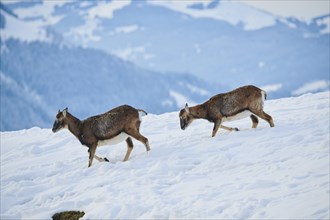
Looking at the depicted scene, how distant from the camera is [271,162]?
52.7ft

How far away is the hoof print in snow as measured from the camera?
50.5 ft

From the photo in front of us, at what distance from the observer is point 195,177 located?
53.3ft

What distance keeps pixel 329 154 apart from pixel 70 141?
14144mm

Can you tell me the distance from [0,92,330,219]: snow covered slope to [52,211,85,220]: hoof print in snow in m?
0.23

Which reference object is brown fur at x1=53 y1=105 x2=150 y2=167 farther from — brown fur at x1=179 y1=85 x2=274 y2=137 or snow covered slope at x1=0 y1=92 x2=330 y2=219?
brown fur at x1=179 y1=85 x2=274 y2=137

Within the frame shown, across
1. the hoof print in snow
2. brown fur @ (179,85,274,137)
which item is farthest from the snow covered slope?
brown fur @ (179,85,274,137)

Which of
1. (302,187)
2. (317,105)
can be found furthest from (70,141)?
(302,187)

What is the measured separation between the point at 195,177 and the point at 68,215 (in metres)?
3.71

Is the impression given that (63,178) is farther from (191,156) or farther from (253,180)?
(253,180)

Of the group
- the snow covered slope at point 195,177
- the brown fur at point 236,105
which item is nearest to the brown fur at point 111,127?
the snow covered slope at point 195,177

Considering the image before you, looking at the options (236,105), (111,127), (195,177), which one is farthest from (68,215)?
(236,105)

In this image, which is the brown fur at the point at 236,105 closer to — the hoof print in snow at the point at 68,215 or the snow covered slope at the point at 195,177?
the snow covered slope at the point at 195,177

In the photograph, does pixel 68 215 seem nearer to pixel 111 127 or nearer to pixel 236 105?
pixel 111 127

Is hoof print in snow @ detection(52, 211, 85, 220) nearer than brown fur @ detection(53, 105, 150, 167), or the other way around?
hoof print in snow @ detection(52, 211, 85, 220)
